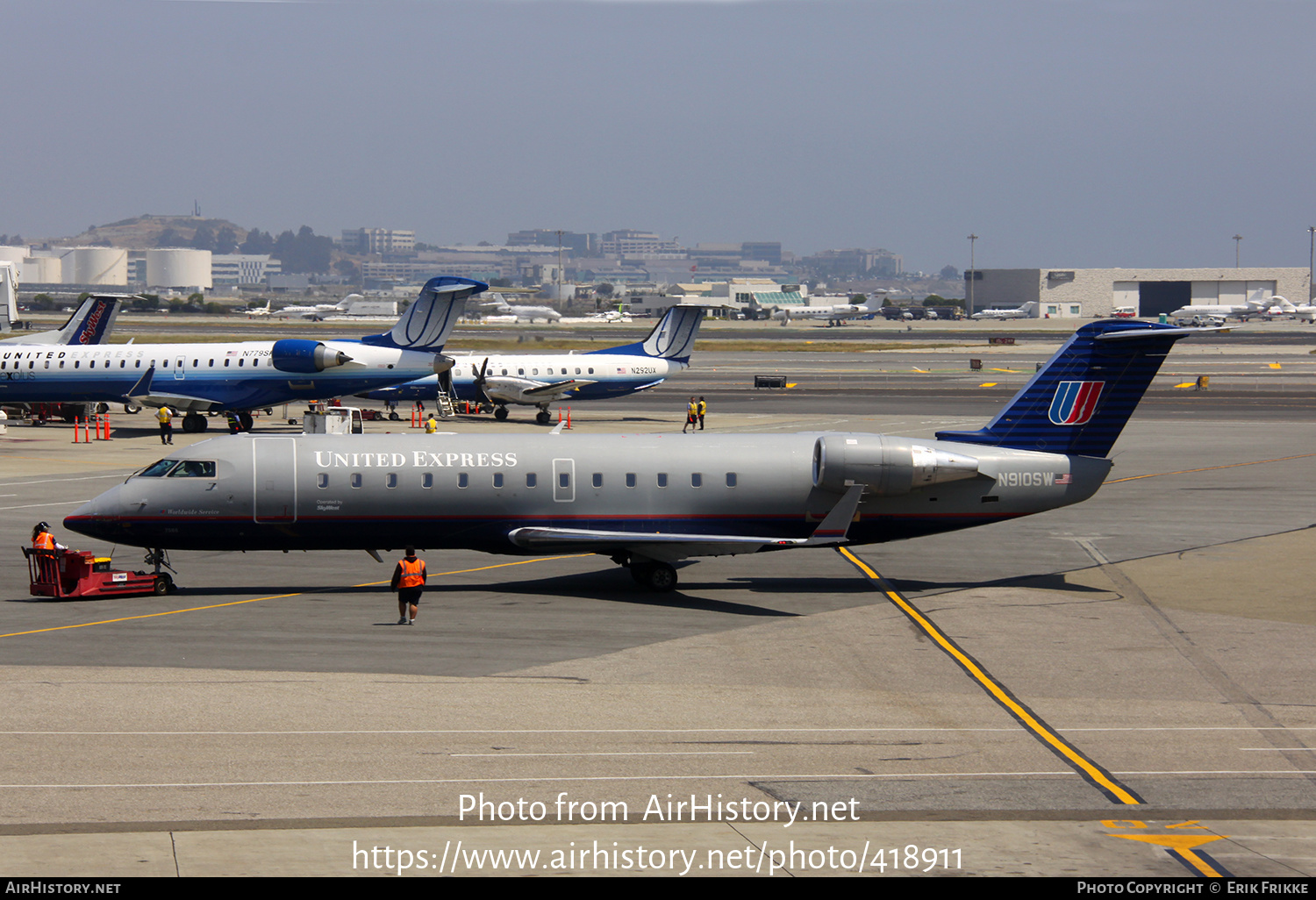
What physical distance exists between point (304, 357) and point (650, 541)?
4014 centimetres

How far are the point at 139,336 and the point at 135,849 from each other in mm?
153882

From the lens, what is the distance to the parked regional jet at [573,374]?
2813 inches

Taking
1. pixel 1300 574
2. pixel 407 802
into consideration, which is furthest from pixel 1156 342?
pixel 407 802

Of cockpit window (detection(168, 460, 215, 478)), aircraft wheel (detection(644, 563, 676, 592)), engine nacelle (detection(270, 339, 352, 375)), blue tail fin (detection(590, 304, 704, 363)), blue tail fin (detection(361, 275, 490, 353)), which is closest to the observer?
cockpit window (detection(168, 460, 215, 478))

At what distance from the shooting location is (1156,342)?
96.2 ft

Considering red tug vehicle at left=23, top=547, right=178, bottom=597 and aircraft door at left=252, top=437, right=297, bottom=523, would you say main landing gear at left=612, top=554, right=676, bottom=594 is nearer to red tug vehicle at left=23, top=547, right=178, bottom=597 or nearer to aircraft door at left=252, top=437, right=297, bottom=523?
aircraft door at left=252, top=437, right=297, bottom=523

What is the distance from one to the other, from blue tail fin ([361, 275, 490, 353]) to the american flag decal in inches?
1591

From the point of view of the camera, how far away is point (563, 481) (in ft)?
93.5

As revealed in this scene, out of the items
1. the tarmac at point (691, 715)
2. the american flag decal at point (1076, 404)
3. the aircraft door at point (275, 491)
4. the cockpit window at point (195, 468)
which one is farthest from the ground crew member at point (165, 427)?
the american flag decal at point (1076, 404)

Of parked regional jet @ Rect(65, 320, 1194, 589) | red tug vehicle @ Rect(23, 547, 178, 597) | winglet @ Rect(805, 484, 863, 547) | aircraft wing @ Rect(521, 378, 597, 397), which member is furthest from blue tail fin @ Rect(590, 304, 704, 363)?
red tug vehicle @ Rect(23, 547, 178, 597)

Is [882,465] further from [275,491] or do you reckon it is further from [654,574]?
[275,491]

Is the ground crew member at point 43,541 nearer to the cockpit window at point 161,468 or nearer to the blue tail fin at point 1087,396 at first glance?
the cockpit window at point 161,468

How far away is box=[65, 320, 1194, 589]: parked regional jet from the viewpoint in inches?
1099

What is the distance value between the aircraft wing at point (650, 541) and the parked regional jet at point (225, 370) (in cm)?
3825
